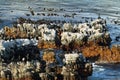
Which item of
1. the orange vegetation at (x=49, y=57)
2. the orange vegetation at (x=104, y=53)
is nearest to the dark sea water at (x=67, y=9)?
the orange vegetation at (x=104, y=53)

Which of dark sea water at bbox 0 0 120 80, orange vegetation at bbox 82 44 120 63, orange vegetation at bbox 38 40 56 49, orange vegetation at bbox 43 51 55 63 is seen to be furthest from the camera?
dark sea water at bbox 0 0 120 80

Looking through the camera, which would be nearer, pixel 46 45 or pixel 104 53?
pixel 104 53

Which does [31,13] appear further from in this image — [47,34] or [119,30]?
[47,34]

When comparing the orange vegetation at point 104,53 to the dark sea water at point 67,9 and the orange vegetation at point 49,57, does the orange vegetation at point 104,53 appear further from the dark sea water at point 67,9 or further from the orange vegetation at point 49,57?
the dark sea water at point 67,9

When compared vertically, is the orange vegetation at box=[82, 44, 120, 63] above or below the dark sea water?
above

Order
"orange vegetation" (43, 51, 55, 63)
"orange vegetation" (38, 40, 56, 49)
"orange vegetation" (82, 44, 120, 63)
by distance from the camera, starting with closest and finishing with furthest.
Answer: "orange vegetation" (43, 51, 55, 63) → "orange vegetation" (82, 44, 120, 63) → "orange vegetation" (38, 40, 56, 49)

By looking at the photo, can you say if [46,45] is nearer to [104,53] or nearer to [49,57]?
[49,57]

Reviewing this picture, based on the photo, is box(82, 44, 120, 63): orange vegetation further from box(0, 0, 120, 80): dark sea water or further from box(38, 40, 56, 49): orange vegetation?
box(0, 0, 120, 80): dark sea water

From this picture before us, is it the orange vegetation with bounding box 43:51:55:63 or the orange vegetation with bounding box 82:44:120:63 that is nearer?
the orange vegetation with bounding box 43:51:55:63

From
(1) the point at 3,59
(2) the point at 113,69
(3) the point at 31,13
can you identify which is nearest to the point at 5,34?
(1) the point at 3,59

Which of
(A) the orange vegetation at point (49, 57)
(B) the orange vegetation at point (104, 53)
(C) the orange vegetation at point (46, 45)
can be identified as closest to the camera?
(A) the orange vegetation at point (49, 57)

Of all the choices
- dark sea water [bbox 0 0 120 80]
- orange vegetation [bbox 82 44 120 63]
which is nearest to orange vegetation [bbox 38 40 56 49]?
orange vegetation [bbox 82 44 120 63]

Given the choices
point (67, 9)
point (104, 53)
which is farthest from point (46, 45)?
point (67, 9)
